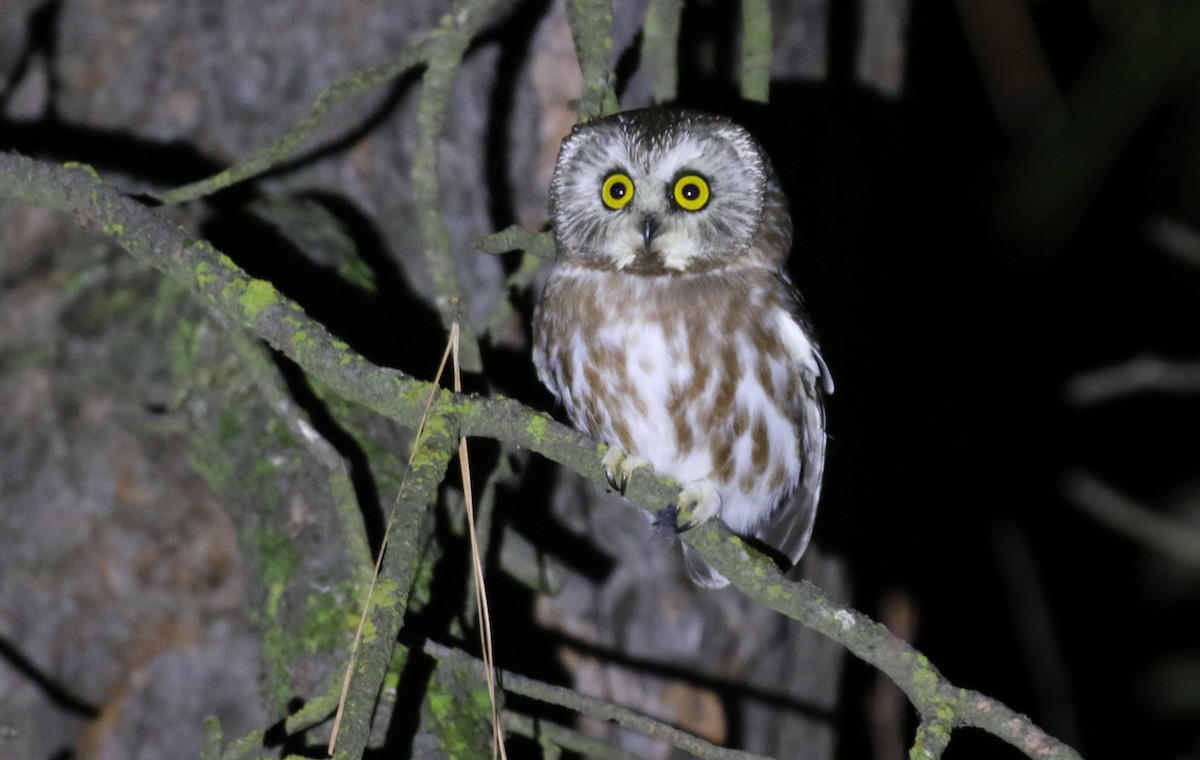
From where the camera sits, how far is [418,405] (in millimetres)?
1924

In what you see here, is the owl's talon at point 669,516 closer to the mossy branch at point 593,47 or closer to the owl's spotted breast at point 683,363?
the owl's spotted breast at point 683,363

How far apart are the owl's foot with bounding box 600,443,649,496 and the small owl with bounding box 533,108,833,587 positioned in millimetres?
15

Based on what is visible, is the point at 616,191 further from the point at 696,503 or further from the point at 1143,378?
the point at 1143,378

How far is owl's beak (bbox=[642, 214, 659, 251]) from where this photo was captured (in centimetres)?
280

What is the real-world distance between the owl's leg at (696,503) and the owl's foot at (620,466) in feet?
0.41

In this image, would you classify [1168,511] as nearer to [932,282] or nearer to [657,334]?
[932,282]

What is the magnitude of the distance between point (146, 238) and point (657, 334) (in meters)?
1.18

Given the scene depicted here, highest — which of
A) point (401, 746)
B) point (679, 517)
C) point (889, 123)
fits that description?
point (889, 123)

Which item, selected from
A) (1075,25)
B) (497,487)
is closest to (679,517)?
(497,487)

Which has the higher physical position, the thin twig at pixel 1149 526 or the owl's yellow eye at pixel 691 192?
the thin twig at pixel 1149 526

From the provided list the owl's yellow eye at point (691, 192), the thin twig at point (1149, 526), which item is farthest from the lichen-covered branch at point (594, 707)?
the thin twig at point (1149, 526)

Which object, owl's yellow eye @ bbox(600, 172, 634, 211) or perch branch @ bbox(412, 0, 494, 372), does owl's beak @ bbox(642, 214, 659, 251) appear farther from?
perch branch @ bbox(412, 0, 494, 372)

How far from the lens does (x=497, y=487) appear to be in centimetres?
323

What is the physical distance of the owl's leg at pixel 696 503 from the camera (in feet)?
8.92
